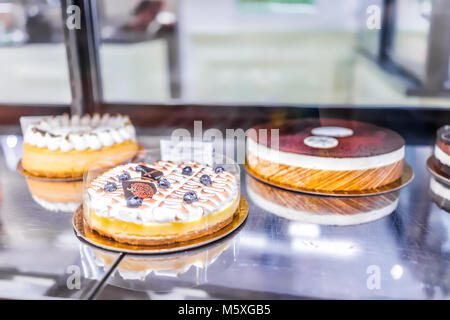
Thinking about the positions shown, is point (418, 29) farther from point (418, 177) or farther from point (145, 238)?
point (145, 238)

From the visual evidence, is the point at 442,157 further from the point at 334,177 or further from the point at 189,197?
the point at 189,197

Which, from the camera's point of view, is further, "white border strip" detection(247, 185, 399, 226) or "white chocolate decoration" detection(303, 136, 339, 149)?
"white chocolate decoration" detection(303, 136, 339, 149)

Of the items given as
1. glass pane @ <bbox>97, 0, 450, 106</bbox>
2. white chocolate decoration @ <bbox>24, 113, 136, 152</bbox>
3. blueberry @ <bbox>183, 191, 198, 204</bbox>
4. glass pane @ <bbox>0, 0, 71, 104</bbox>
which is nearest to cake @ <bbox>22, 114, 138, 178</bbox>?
white chocolate decoration @ <bbox>24, 113, 136, 152</bbox>

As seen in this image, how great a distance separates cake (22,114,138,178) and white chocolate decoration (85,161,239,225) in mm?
237

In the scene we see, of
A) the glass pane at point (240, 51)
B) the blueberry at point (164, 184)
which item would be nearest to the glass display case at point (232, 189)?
the blueberry at point (164, 184)

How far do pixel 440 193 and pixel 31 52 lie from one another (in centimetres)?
313

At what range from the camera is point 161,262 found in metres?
1.13

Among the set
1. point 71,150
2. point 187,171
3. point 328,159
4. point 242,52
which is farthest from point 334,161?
point 242,52

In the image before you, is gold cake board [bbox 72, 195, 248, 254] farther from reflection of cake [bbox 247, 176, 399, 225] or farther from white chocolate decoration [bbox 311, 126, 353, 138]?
white chocolate decoration [bbox 311, 126, 353, 138]

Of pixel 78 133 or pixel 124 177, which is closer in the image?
pixel 124 177

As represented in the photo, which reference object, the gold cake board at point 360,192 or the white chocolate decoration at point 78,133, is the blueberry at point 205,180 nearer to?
the gold cake board at point 360,192

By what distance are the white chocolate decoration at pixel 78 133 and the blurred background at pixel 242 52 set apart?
1.20ft

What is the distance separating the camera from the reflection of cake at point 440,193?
1455 millimetres

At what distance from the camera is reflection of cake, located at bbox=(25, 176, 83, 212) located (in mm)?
1484
